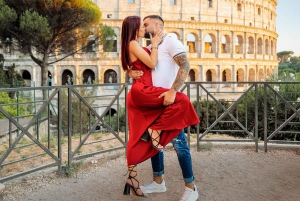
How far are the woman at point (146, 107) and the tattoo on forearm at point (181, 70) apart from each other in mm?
115

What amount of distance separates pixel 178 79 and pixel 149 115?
14.9 inches

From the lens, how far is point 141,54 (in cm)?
274

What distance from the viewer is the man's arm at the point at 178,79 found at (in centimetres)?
269

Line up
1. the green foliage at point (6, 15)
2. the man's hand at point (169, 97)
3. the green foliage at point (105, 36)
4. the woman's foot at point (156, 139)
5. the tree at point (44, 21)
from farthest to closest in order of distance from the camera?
1. the green foliage at point (105, 36)
2. the tree at point (44, 21)
3. the green foliage at point (6, 15)
4. the woman's foot at point (156, 139)
5. the man's hand at point (169, 97)

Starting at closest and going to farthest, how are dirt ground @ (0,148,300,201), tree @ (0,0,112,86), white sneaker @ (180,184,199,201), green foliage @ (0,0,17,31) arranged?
white sneaker @ (180,184,199,201) → dirt ground @ (0,148,300,201) → green foliage @ (0,0,17,31) → tree @ (0,0,112,86)

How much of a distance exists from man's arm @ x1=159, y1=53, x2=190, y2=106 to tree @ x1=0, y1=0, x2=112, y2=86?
15.6 meters

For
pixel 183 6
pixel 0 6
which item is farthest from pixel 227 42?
pixel 0 6

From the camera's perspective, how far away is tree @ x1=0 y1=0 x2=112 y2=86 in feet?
55.6

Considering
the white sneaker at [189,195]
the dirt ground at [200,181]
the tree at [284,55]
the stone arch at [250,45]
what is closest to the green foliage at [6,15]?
the dirt ground at [200,181]

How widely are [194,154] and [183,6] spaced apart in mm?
27270

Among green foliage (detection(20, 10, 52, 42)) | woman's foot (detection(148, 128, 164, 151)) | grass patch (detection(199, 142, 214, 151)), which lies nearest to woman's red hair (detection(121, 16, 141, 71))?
woman's foot (detection(148, 128, 164, 151))

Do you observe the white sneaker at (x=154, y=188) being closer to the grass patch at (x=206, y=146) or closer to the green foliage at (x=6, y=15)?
the grass patch at (x=206, y=146)

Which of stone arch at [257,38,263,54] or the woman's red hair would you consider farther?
stone arch at [257,38,263,54]

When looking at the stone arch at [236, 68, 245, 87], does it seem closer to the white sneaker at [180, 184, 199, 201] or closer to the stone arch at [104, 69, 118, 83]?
the stone arch at [104, 69, 118, 83]
